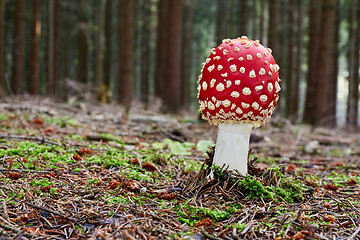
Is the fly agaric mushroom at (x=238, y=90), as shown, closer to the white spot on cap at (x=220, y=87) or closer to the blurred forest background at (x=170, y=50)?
the white spot on cap at (x=220, y=87)

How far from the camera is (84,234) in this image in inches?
72.4

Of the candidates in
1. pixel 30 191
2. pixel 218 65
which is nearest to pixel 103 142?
pixel 30 191

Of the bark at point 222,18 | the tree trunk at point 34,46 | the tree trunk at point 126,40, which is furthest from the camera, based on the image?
the bark at point 222,18

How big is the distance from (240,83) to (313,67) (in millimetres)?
8955

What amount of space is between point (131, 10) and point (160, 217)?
388 inches


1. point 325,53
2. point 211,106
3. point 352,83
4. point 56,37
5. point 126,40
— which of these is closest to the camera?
point 211,106

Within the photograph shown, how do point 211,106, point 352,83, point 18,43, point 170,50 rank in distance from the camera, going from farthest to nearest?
1. point 352,83
2. point 18,43
3. point 170,50
4. point 211,106

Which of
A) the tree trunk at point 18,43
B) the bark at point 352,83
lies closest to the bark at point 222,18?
the bark at point 352,83

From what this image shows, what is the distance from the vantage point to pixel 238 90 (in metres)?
2.46

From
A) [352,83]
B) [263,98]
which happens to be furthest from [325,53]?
[263,98]

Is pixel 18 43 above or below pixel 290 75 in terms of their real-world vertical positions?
above

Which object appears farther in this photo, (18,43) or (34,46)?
(34,46)

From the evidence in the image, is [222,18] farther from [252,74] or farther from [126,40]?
[252,74]

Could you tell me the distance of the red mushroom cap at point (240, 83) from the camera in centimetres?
245
